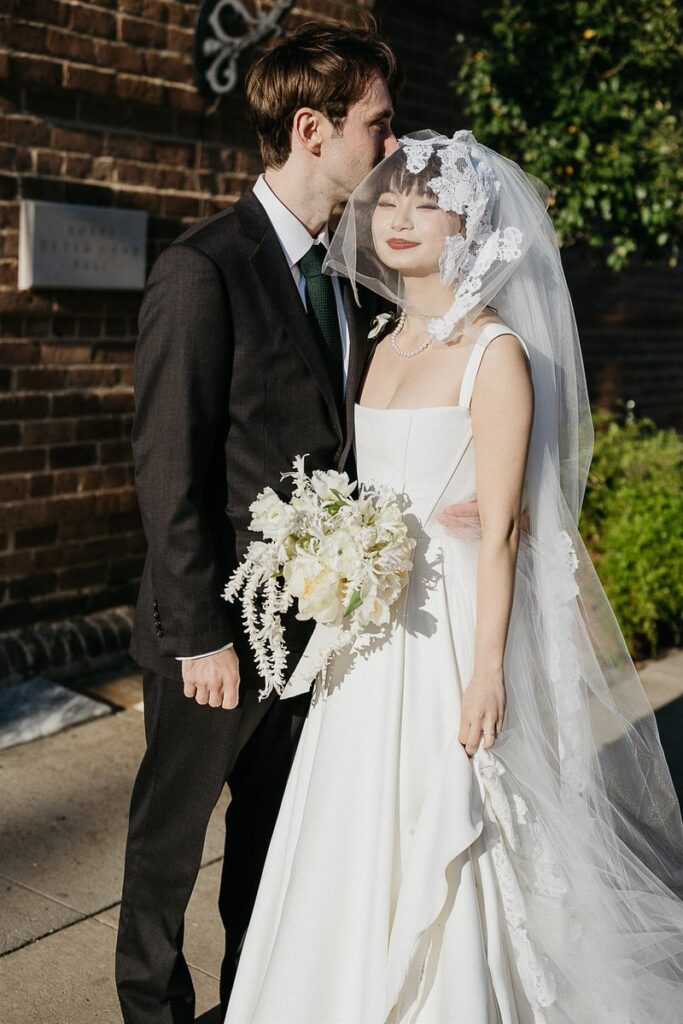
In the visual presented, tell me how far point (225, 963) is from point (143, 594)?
37.3 inches

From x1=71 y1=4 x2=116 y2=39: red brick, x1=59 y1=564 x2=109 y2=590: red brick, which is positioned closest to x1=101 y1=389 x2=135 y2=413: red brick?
x1=59 y1=564 x2=109 y2=590: red brick

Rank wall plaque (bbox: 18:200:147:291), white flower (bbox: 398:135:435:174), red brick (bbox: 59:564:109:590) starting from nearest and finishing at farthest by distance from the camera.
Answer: white flower (bbox: 398:135:435:174) → wall plaque (bbox: 18:200:147:291) → red brick (bbox: 59:564:109:590)

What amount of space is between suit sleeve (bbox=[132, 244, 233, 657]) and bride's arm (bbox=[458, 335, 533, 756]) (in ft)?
1.82

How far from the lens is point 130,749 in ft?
14.2

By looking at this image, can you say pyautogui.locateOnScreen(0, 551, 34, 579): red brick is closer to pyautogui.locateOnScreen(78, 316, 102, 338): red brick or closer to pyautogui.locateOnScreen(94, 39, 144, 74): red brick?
pyautogui.locateOnScreen(78, 316, 102, 338): red brick

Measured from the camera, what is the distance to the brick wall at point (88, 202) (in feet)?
15.2

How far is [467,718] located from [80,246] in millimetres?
3165

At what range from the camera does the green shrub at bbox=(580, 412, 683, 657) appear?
227 inches

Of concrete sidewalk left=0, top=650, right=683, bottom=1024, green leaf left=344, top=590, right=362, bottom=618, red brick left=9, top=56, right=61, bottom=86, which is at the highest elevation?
red brick left=9, top=56, right=61, bottom=86

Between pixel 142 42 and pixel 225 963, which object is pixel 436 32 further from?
pixel 225 963

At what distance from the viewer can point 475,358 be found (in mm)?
2463

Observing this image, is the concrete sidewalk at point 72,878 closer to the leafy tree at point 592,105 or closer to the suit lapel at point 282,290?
the suit lapel at point 282,290

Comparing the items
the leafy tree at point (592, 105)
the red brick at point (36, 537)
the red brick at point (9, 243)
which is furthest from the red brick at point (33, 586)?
the leafy tree at point (592, 105)

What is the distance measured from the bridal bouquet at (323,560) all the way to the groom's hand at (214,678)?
0.06m
